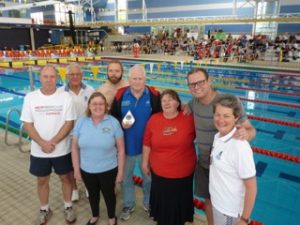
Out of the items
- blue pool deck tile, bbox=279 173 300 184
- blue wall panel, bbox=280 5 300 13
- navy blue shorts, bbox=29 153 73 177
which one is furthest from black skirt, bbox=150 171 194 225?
blue wall panel, bbox=280 5 300 13

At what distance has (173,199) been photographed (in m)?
2.03


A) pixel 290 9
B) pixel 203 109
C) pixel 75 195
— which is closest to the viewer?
pixel 203 109

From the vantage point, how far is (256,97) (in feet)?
26.5

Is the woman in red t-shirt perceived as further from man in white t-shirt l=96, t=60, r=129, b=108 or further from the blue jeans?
man in white t-shirt l=96, t=60, r=129, b=108

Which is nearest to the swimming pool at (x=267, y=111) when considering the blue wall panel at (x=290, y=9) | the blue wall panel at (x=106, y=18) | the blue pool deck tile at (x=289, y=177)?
the blue pool deck tile at (x=289, y=177)

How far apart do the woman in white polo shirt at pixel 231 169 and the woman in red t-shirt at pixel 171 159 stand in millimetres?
321

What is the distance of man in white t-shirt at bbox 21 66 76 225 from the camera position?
2.14m

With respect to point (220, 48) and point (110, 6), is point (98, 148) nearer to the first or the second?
point (220, 48)

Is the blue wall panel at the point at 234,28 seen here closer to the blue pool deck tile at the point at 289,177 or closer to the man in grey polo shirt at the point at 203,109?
the blue pool deck tile at the point at 289,177

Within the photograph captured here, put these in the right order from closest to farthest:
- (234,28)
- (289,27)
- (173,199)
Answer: (173,199) → (289,27) → (234,28)

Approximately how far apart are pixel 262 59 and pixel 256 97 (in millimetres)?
8785

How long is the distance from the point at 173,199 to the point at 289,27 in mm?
19961

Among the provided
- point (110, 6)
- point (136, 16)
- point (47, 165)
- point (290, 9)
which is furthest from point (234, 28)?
point (47, 165)

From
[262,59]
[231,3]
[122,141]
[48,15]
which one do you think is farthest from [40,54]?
[48,15]
